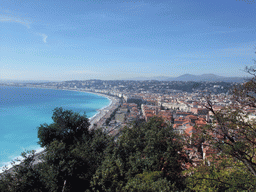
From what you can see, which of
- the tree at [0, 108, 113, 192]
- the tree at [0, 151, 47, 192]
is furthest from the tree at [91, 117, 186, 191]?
the tree at [0, 151, 47, 192]

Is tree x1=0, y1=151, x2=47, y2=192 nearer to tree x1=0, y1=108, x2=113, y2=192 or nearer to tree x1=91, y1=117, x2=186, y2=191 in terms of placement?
tree x1=0, y1=108, x2=113, y2=192

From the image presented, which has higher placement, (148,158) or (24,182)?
(148,158)

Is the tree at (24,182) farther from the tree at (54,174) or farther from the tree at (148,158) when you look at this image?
the tree at (148,158)

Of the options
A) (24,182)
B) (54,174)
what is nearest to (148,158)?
(54,174)

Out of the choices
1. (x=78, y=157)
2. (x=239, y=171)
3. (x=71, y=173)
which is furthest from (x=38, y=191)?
(x=239, y=171)

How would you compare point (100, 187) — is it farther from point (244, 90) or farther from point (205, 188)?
point (244, 90)

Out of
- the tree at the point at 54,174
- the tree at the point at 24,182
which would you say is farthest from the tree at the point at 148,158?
the tree at the point at 24,182

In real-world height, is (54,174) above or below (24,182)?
above

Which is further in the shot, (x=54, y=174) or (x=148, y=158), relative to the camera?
(x=148, y=158)

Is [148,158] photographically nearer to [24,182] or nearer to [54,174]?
[54,174]

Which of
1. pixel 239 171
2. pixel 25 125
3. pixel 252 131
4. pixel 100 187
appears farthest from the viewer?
pixel 25 125

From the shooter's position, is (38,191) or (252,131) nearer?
(252,131)
